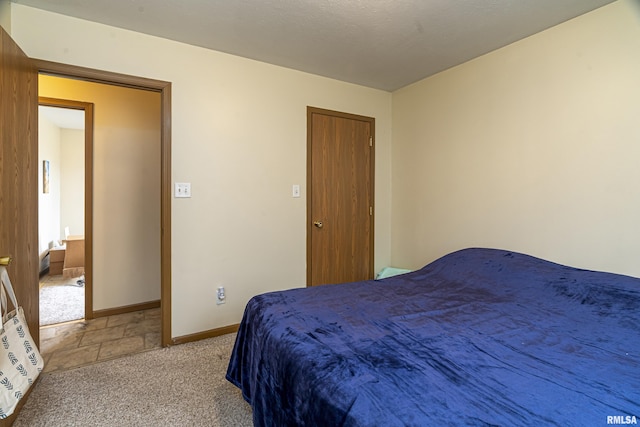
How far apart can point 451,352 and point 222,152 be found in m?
2.27

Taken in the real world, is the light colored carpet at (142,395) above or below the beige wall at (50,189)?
below

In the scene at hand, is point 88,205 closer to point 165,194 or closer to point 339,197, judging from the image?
point 165,194

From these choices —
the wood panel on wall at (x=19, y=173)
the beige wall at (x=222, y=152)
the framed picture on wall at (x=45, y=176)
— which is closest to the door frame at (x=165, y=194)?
the beige wall at (x=222, y=152)

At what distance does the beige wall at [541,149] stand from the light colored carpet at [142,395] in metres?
2.24

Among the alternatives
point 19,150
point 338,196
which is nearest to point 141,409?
point 19,150

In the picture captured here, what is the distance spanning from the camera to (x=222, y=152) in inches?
104

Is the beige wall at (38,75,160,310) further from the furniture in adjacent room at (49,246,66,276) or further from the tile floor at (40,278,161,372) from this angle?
the furniture in adjacent room at (49,246,66,276)

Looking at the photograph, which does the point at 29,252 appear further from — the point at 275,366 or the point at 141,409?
the point at 275,366

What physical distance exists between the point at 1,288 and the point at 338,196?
2.57 m

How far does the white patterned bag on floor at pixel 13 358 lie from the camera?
1.24m

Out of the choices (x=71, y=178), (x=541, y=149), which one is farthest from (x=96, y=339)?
(x=71, y=178)

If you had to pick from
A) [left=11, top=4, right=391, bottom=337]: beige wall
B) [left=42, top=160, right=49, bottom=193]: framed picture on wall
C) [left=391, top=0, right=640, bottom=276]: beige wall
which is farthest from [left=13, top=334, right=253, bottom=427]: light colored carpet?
[left=42, top=160, right=49, bottom=193]: framed picture on wall

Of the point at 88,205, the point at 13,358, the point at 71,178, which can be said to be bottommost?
the point at 13,358

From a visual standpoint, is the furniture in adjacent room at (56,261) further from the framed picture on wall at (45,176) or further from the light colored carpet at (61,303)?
the framed picture on wall at (45,176)
